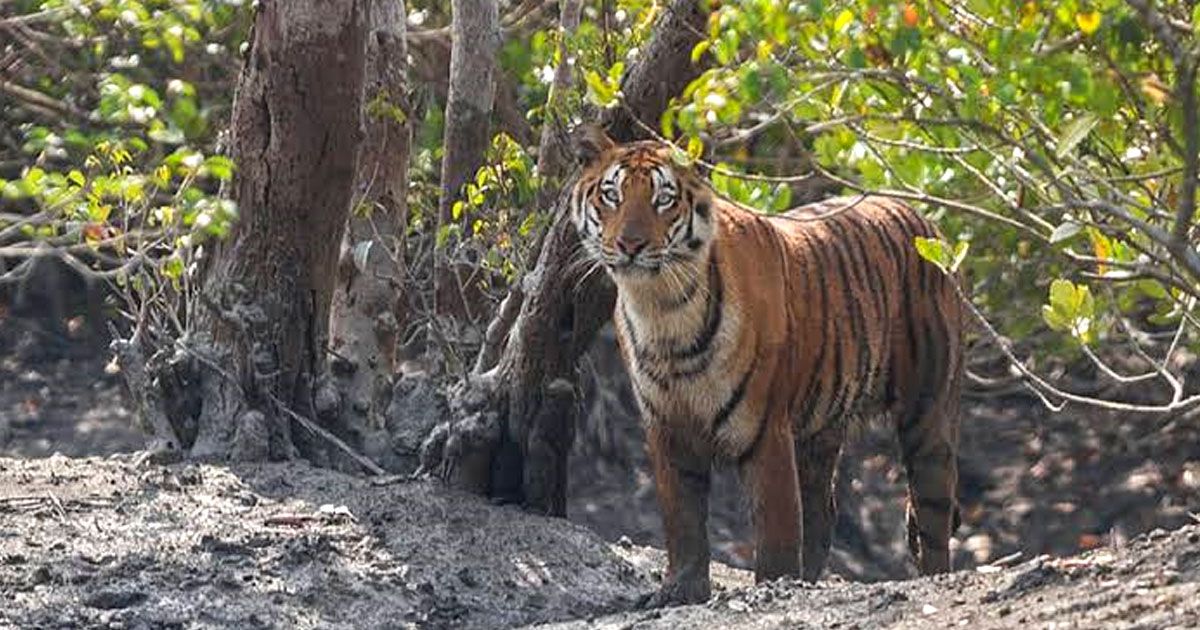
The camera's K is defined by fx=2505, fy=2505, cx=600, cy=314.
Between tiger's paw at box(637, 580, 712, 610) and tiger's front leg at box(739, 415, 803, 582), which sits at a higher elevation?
tiger's front leg at box(739, 415, 803, 582)

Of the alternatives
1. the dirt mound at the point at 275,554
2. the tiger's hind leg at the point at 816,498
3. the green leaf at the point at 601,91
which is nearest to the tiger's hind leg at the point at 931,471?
the tiger's hind leg at the point at 816,498

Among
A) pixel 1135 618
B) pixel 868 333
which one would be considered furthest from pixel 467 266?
pixel 1135 618

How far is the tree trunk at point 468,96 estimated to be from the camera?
9320 millimetres

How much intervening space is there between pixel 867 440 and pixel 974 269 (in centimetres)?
299

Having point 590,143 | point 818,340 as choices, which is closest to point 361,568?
point 590,143

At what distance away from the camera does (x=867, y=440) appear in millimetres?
13586

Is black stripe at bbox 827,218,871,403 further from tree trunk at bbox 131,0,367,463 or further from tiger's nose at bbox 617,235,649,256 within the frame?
tree trunk at bbox 131,0,367,463

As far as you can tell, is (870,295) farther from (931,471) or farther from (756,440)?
(756,440)

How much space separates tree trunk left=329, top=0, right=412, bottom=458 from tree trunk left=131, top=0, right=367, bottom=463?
397 millimetres

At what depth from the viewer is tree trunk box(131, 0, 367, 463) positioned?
8.27m

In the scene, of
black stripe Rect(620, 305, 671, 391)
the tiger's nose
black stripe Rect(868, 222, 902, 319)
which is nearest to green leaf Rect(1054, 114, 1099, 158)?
the tiger's nose

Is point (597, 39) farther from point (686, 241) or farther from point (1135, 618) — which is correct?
point (1135, 618)

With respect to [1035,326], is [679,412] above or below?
below

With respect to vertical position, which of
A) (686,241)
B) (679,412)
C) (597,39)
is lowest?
(679,412)
